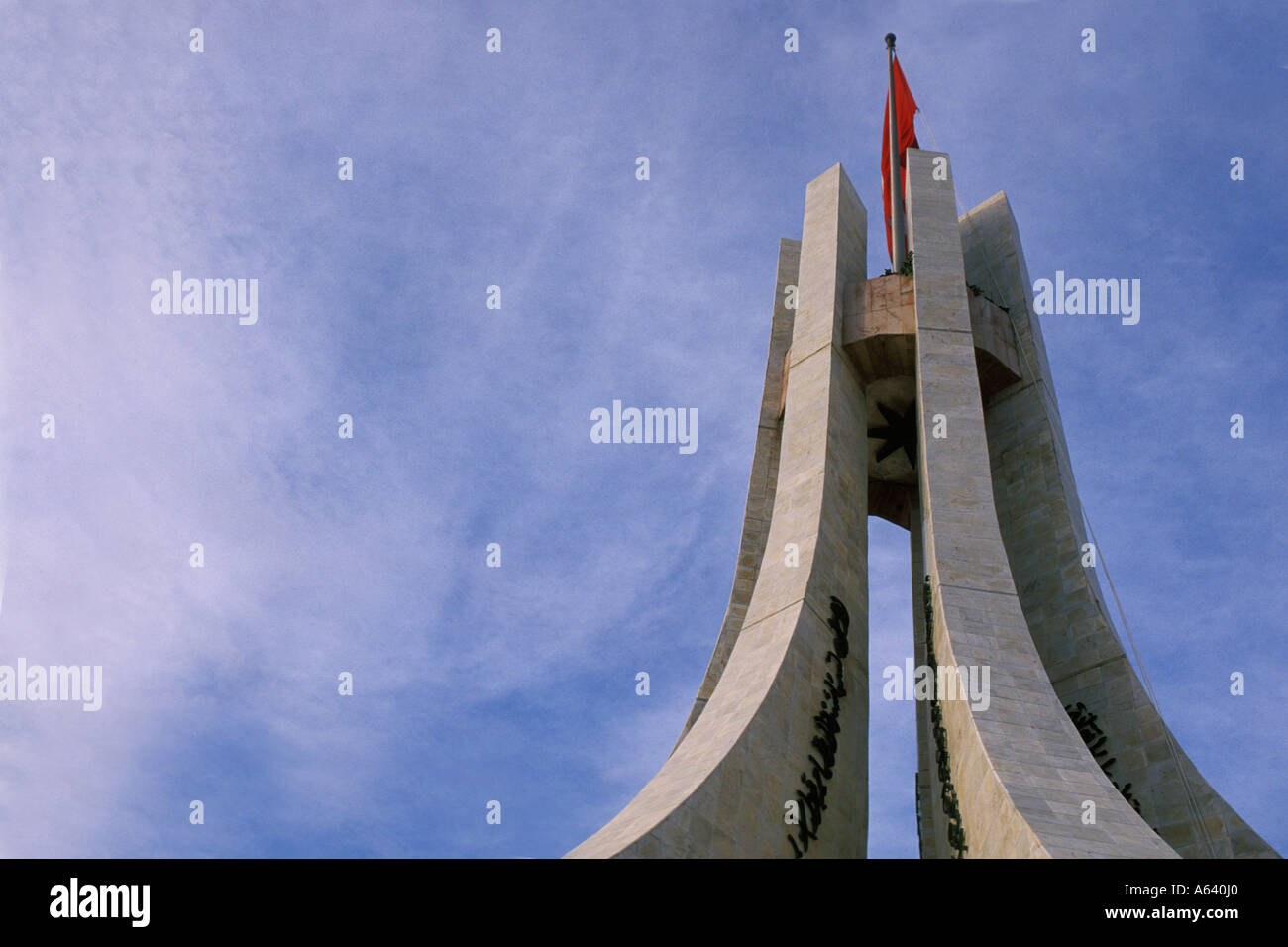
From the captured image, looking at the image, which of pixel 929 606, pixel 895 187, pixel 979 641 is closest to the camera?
pixel 979 641

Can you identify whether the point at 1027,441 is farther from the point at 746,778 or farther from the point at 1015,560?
the point at 746,778

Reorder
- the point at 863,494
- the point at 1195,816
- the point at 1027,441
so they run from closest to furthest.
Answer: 1. the point at 1195,816
2. the point at 863,494
3. the point at 1027,441

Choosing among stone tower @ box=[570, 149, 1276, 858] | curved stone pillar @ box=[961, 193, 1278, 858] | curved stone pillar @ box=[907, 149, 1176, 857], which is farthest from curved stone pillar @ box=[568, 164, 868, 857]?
curved stone pillar @ box=[961, 193, 1278, 858]

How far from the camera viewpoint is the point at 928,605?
12.0 m

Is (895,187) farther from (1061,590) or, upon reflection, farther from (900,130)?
(1061,590)

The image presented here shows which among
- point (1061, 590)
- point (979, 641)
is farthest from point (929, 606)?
point (1061, 590)

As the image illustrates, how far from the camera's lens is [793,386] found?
14.3 meters

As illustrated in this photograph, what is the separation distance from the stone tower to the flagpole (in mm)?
503

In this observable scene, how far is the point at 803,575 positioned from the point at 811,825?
230 cm

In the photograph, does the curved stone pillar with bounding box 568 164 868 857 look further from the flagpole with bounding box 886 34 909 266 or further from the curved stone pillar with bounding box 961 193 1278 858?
the curved stone pillar with bounding box 961 193 1278 858

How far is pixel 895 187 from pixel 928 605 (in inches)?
290
